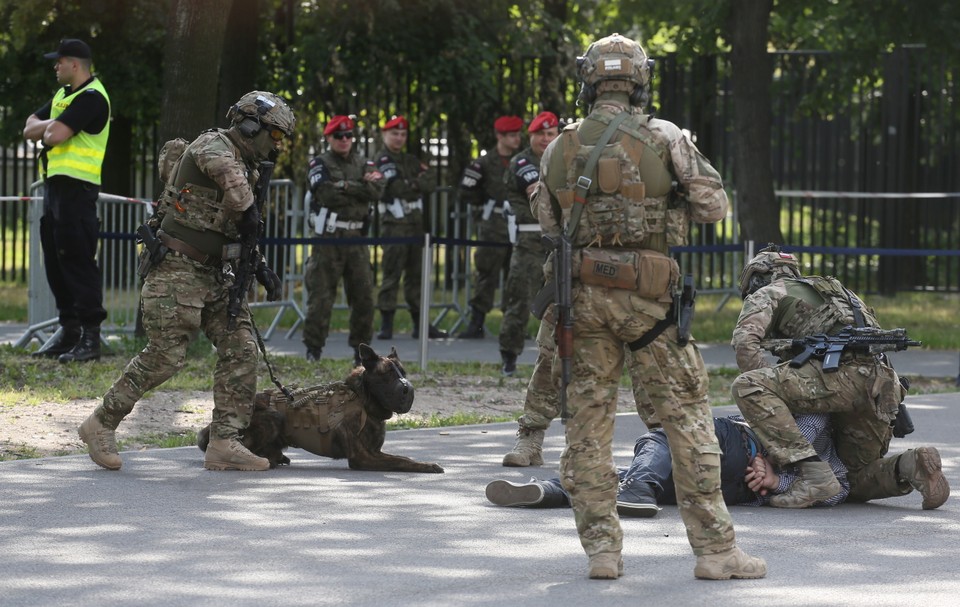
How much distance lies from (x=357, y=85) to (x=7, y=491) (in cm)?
1187

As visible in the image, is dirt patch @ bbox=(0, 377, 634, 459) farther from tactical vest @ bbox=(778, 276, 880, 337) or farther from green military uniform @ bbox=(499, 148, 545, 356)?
tactical vest @ bbox=(778, 276, 880, 337)

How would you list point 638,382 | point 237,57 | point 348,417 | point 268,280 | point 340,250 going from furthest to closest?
point 237,57, point 340,250, point 268,280, point 348,417, point 638,382

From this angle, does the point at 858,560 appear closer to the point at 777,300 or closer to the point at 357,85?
the point at 777,300

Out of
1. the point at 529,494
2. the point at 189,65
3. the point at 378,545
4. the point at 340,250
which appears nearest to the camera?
the point at 378,545

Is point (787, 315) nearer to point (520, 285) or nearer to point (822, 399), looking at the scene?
point (822, 399)

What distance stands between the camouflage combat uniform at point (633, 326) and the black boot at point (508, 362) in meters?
6.57

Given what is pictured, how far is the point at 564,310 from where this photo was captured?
5.64 metres

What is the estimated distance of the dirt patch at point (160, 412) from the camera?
9.09m

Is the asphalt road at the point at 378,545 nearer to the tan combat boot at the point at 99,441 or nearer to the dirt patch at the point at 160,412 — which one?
the tan combat boot at the point at 99,441

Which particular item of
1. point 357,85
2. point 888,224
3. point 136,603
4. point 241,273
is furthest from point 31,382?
point 888,224

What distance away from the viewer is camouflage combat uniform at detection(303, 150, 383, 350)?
1298cm

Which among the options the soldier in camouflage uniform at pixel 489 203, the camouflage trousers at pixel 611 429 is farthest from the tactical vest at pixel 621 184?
the soldier in camouflage uniform at pixel 489 203

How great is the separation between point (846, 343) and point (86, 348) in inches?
270

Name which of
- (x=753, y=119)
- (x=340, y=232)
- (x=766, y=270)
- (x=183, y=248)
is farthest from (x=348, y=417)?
Result: (x=753, y=119)
